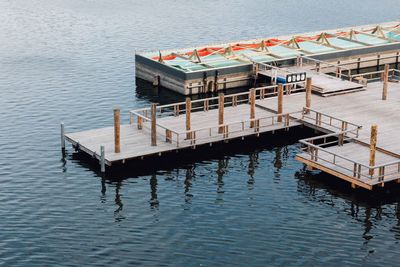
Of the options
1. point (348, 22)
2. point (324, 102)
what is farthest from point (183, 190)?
point (348, 22)

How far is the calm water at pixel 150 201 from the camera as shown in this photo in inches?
2117

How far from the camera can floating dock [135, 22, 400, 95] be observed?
88250 millimetres

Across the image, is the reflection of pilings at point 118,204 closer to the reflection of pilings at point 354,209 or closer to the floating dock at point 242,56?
the reflection of pilings at point 354,209

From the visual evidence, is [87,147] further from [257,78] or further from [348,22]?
[348,22]

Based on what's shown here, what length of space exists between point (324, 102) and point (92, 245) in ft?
105

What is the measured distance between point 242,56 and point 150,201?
35.7m

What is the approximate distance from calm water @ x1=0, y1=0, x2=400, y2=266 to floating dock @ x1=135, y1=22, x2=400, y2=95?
2432 mm

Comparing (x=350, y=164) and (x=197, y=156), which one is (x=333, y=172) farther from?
(x=197, y=156)

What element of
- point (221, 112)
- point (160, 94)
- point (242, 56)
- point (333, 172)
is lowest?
point (160, 94)

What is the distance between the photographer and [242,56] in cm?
9388

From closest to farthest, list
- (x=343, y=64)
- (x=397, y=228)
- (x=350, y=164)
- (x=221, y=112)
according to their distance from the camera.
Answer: (x=397, y=228), (x=350, y=164), (x=221, y=112), (x=343, y=64)

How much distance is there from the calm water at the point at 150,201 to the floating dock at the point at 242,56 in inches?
95.7

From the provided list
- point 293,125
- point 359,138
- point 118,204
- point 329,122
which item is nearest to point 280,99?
point 293,125

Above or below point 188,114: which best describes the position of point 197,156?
below
